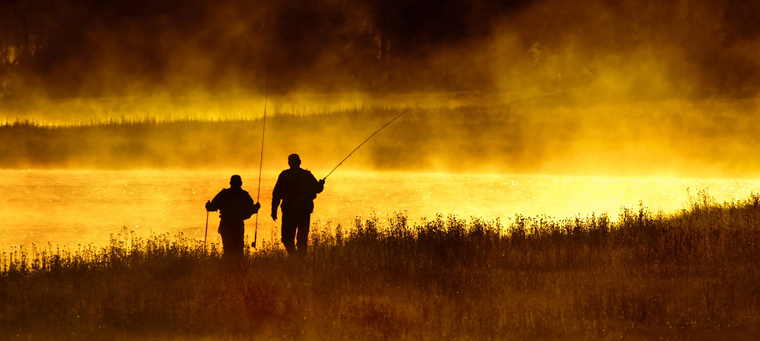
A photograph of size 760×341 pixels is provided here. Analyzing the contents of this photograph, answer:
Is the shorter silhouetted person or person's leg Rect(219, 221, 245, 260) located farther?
A: person's leg Rect(219, 221, 245, 260)

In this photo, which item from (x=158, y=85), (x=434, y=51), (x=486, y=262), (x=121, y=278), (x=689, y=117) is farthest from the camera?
(x=158, y=85)

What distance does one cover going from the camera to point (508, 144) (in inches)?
1826

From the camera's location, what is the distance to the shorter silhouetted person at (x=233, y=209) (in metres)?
13.2

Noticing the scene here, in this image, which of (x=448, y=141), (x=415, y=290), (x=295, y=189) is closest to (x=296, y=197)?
(x=295, y=189)

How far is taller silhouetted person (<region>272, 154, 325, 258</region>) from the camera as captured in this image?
14.5 meters

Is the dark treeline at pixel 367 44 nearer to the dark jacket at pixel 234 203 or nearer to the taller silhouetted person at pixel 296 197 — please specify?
the taller silhouetted person at pixel 296 197

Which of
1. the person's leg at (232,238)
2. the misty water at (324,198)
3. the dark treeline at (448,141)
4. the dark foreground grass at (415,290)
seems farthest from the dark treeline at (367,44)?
the person's leg at (232,238)

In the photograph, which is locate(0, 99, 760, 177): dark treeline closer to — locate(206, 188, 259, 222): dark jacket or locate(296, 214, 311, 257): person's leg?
locate(296, 214, 311, 257): person's leg

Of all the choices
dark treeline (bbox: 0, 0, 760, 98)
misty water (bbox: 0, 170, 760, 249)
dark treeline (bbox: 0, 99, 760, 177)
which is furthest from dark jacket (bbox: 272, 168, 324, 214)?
dark treeline (bbox: 0, 99, 760, 177)

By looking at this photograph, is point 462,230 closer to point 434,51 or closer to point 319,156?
point 434,51

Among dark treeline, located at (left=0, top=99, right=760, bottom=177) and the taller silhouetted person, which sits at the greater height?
dark treeline, located at (left=0, top=99, right=760, bottom=177)

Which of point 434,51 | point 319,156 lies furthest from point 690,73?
point 319,156

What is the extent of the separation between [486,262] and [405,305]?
3.67 m

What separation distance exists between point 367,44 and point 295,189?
96.5 feet
